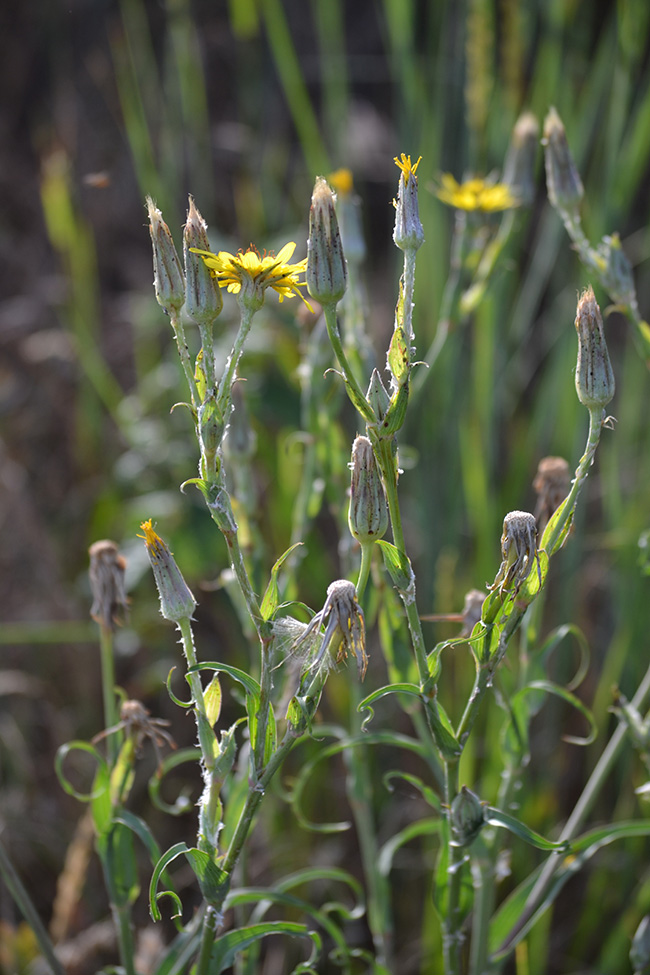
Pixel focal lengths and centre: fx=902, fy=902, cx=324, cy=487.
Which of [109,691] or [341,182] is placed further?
[341,182]

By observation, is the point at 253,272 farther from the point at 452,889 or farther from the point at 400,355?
the point at 452,889

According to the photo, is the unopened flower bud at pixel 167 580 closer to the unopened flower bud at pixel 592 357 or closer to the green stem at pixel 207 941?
the green stem at pixel 207 941

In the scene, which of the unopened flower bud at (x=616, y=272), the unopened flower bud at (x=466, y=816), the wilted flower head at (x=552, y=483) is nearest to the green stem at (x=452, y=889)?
the unopened flower bud at (x=466, y=816)

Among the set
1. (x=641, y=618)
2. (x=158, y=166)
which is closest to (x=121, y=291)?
(x=158, y=166)

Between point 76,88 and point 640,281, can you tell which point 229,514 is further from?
point 76,88

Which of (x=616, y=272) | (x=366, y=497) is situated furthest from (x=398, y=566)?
(x=616, y=272)

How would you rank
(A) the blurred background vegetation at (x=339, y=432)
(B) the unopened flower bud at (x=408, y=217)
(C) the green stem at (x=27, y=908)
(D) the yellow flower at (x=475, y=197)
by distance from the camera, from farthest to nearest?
(A) the blurred background vegetation at (x=339, y=432), (D) the yellow flower at (x=475, y=197), (C) the green stem at (x=27, y=908), (B) the unopened flower bud at (x=408, y=217)
